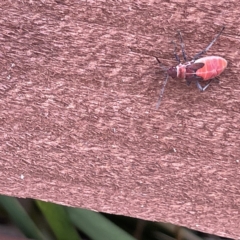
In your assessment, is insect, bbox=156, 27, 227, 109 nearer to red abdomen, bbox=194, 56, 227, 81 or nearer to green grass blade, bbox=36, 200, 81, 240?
red abdomen, bbox=194, 56, 227, 81

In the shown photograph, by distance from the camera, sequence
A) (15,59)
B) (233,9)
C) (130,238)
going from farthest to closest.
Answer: (130,238), (15,59), (233,9)

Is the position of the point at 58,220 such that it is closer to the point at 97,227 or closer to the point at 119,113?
the point at 97,227

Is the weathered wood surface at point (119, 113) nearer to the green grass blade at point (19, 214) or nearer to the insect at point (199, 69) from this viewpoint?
the insect at point (199, 69)

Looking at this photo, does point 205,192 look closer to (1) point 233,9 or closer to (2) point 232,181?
(2) point 232,181

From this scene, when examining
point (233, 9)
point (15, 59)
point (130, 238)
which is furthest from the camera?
point (130, 238)

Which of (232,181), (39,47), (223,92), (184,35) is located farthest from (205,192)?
(39,47)

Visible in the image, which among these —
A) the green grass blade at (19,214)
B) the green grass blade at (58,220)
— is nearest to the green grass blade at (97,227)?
the green grass blade at (58,220)

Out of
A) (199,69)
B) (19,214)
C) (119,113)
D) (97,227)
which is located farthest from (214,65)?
(19,214)
